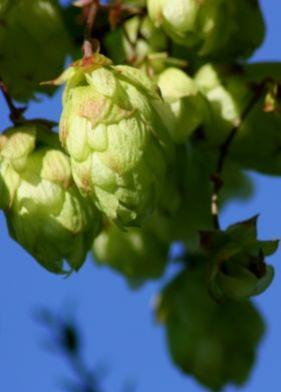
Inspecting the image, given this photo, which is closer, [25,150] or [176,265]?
[25,150]

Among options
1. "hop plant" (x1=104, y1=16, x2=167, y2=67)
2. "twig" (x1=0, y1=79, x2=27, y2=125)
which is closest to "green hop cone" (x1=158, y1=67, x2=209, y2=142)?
"hop plant" (x1=104, y1=16, x2=167, y2=67)

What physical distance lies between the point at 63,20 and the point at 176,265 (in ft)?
2.93

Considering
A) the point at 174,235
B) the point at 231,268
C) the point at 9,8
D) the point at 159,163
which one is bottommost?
the point at 174,235

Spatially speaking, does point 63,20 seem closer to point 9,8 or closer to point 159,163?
point 9,8

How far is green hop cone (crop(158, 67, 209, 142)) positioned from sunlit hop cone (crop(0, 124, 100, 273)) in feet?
0.82

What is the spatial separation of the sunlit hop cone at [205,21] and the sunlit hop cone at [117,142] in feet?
0.81


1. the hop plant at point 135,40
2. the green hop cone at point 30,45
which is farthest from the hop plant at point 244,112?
the green hop cone at point 30,45

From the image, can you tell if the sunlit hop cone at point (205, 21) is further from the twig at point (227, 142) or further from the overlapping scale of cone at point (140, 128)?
the twig at point (227, 142)

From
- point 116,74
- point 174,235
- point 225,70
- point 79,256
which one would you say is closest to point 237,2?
point 225,70

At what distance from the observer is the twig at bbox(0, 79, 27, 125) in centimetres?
188

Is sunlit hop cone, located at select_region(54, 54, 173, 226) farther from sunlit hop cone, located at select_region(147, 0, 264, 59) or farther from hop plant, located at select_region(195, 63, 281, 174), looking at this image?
hop plant, located at select_region(195, 63, 281, 174)

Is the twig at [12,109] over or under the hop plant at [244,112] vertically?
over

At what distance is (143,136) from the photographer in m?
1.67

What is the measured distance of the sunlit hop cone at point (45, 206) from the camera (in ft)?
5.89
